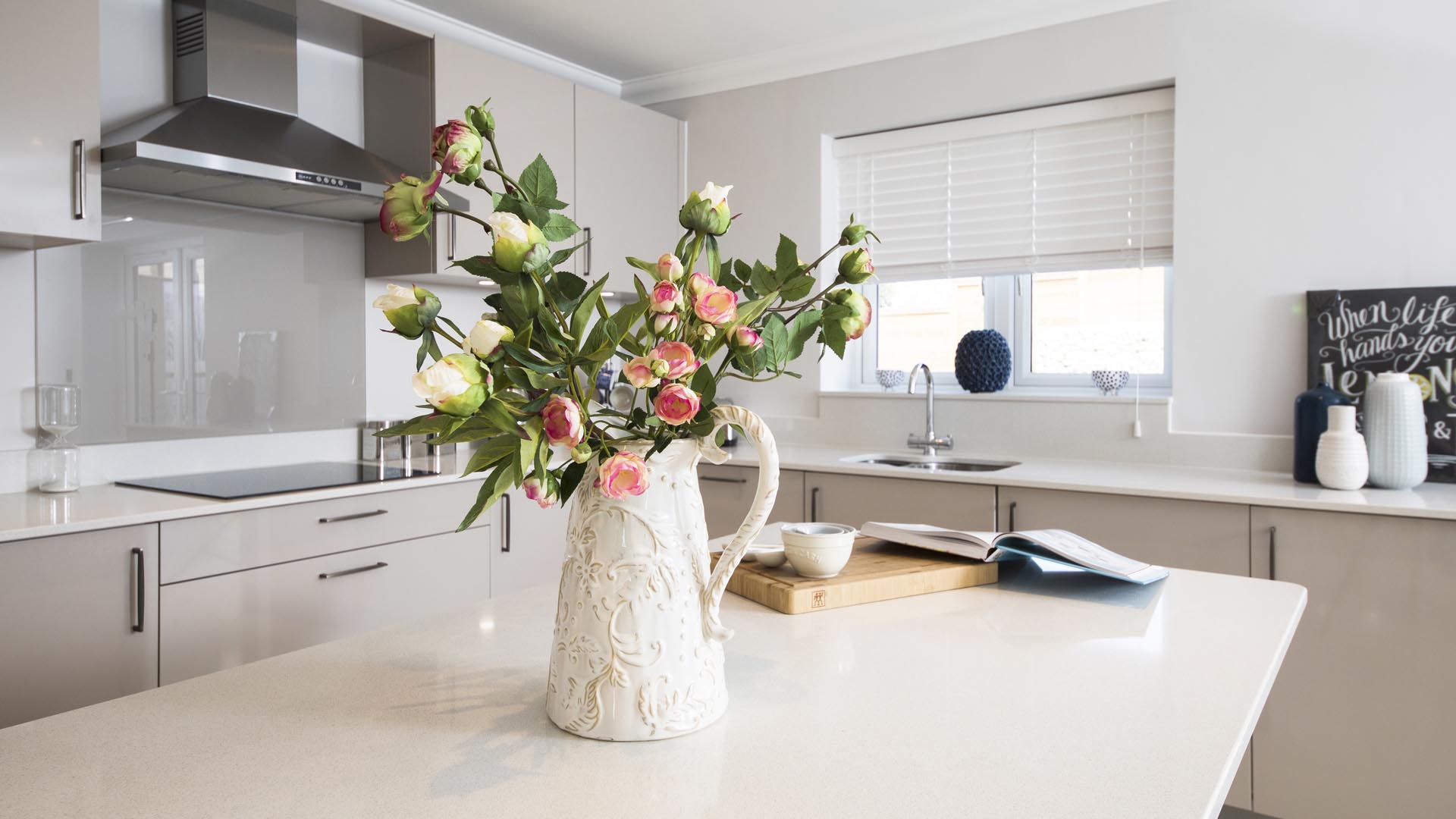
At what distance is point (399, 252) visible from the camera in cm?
321

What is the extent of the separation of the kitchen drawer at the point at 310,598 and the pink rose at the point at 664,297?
1.43m

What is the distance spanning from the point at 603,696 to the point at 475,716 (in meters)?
0.16

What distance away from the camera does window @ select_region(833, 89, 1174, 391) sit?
10.6 feet

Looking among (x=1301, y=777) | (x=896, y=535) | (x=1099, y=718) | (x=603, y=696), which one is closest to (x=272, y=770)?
(x=603, y=696)

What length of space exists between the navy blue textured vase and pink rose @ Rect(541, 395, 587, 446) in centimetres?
282

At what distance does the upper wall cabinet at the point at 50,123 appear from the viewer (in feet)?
7.10

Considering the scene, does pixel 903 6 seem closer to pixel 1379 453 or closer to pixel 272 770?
pixel 1379 453

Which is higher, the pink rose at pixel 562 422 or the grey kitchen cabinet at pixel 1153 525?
the pink rose at pixel 562 422

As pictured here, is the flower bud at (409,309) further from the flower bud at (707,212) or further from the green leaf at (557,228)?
the flower bud at (707,212)

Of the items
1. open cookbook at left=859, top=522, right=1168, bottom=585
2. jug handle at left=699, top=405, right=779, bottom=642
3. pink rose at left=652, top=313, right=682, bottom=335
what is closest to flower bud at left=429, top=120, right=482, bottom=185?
pink rose at left=652, top=313, right=682, bottom=335

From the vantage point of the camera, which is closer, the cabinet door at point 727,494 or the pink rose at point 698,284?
the pink rose at point 698,284

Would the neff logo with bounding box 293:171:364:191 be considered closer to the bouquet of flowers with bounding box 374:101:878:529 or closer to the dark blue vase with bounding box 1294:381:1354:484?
the bouquet of flowers with bounding box 374:101:878:529

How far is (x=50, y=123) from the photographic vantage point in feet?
7.32

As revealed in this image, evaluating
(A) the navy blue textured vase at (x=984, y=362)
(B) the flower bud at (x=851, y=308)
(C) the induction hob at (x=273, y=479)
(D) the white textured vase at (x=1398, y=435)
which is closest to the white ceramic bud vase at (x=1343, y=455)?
(D) the white textured vase at (x=1398, y=435)
